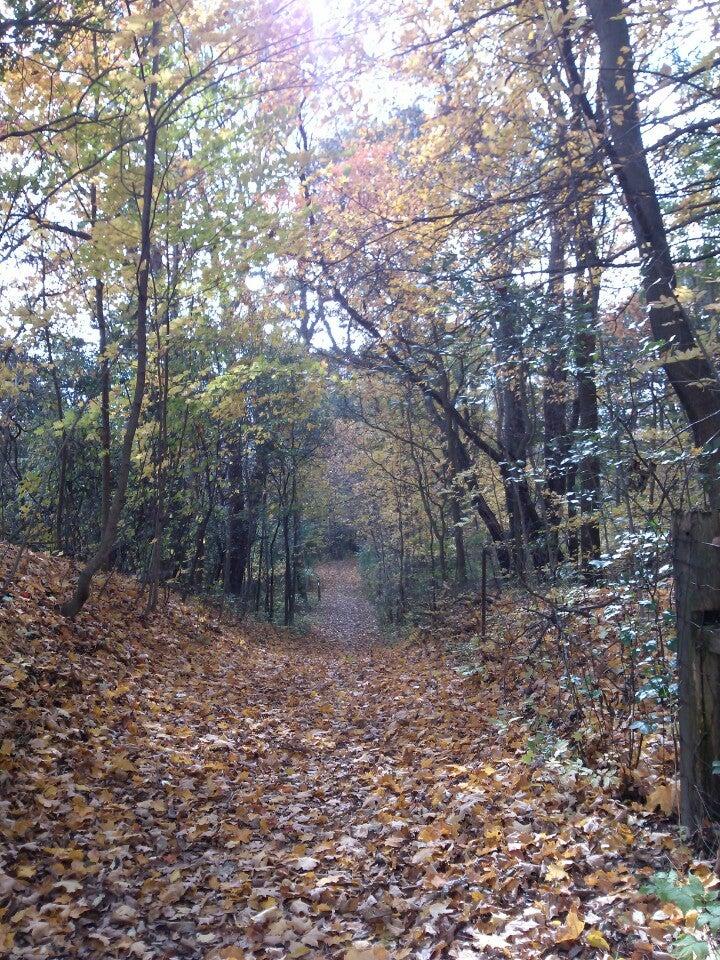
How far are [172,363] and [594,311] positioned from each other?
300 inches

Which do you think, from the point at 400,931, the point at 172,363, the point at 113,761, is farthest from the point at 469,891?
the point at 172,363

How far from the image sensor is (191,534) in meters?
16.6

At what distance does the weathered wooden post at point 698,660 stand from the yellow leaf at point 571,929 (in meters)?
0.84

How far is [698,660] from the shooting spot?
12.4 ft

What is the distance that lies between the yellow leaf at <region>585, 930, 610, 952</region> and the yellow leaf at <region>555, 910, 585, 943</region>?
0.07 meters

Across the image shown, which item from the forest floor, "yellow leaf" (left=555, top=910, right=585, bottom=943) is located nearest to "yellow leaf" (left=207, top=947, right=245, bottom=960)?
the forest floor

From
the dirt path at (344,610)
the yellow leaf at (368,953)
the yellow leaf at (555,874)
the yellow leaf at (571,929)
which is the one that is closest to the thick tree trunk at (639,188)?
Answer: the yellow leaf at (555,874)

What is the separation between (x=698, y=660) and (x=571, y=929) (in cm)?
142

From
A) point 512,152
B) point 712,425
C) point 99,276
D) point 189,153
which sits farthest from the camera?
point 189,153

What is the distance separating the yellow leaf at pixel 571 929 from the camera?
10.9 ft

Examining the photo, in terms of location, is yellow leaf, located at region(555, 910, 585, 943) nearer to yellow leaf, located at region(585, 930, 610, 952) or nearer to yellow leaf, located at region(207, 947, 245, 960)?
yellow leaf, located at region(585, 930, 610, 952)

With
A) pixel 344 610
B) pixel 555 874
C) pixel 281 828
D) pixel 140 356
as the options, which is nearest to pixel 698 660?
pixel 555 874

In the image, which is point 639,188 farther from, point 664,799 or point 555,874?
point 555,874

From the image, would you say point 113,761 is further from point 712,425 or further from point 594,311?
point 594,311
